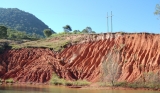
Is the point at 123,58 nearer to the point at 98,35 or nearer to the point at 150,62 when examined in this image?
the point at 150,62

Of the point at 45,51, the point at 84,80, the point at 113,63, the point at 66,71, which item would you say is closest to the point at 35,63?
the point at 45,51

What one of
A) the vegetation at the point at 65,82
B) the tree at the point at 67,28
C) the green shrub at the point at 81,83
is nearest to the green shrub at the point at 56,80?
the vegetation at the point at 65,82

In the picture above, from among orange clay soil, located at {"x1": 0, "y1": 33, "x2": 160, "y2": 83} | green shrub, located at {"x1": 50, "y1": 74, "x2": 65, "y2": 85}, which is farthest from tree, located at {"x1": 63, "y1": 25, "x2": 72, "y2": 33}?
green shrub, located at {"x1": 50, "y1": 74, "x2": 65, "y2": 85}

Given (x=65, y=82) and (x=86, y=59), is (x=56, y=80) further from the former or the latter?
(x=86, y=59)

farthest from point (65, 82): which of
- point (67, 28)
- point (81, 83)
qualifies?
point (67, 28)

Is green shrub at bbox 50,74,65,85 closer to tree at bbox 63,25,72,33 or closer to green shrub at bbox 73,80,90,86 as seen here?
green shrub at bbox 73,80,90,86

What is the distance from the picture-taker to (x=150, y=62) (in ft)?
163

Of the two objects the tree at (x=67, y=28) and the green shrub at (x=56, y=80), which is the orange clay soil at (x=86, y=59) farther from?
the tree at (x=67, y=28)

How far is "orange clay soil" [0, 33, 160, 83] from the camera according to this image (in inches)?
2010

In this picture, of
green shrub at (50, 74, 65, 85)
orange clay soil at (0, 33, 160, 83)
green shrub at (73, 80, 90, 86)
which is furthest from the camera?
green shrub at (50, 74, 65, 85)

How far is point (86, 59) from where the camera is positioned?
61.0m

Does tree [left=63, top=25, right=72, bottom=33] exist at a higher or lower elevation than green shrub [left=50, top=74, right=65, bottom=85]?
higher

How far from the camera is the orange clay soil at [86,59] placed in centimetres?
5106

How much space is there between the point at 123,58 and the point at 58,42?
25.3 meters
